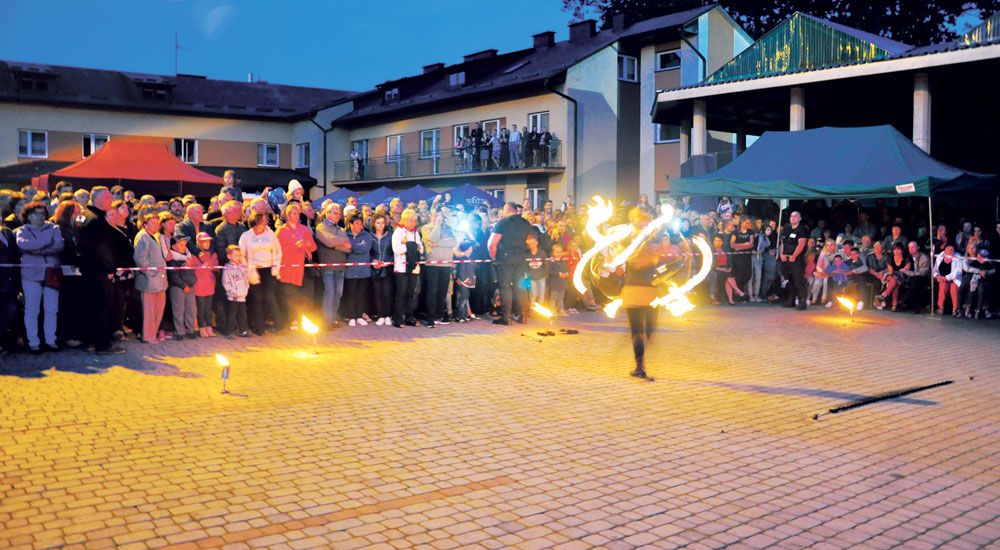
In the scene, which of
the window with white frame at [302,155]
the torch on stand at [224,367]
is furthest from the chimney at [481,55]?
the torch on stand at [224,367]

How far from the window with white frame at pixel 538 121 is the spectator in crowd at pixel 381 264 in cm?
2341

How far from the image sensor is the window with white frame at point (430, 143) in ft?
144

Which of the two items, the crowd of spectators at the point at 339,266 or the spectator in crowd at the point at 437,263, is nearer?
the crowd of spectators at the point at 339,266

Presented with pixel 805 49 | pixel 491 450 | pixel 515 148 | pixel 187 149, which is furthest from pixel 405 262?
pixel 187 149

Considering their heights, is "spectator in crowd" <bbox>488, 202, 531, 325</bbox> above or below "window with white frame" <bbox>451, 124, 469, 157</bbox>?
below

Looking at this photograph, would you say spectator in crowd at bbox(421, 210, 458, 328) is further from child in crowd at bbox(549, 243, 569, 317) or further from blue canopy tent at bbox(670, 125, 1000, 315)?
blue canopy tent at bbox(670, 125, 1000, 315)

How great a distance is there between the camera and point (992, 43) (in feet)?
63.7

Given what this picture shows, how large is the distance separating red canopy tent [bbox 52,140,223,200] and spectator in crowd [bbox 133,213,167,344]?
29.3 feet

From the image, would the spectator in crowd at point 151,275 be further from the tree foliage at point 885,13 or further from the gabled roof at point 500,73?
the tree foliage at point 885,13

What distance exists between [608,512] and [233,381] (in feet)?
18.8

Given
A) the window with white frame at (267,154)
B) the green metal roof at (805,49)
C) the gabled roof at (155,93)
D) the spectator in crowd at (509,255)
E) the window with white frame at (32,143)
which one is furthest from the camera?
the window with white frame at (267,154)

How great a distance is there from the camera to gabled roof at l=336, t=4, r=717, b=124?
121 ft

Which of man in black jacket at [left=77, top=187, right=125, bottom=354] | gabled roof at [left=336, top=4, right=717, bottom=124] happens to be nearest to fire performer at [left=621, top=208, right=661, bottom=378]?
man in black jacket at [left=77, top=187, right=125, bottom=354]

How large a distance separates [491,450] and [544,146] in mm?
30718
